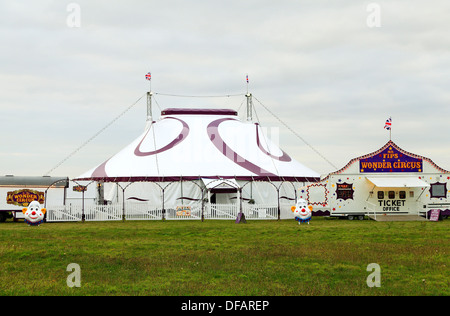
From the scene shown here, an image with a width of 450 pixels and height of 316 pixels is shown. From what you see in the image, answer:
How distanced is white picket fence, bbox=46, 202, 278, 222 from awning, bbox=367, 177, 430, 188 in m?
5.05

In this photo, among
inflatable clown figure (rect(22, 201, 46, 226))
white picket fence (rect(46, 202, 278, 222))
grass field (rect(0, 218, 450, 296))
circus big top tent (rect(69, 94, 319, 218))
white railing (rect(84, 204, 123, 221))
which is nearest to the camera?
grass field (rect(0, 218, 450, 296))

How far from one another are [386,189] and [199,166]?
1057 centimetres

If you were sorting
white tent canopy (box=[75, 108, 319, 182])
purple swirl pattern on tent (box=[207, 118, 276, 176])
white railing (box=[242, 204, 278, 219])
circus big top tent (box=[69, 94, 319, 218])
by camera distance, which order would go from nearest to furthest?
1. white railing (box=[242, 204, 278, 219])
2. circus big top tent (box=[69, 94, 319, 218])
3. white tent canopy (box=[75, 108, 319, 182])
4. purple swirl pattern on tent (box=[207, 118, 276, 176])

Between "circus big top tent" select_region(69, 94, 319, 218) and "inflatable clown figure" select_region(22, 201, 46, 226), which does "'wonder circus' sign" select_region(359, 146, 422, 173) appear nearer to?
"circus big top tent" select_region(69, 94, 319, 218)

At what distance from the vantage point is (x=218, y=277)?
403 inches

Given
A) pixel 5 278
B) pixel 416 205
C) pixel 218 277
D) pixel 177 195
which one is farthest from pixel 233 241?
pixel 177 195

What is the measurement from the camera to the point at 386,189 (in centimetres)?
2714

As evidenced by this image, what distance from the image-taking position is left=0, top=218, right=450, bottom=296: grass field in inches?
364

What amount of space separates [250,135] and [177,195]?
6745 millimetres

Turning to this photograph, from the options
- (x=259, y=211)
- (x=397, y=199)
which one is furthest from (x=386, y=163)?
(x=259, y=211)

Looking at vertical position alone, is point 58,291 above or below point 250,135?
below

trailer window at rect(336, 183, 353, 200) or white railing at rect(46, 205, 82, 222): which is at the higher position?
trailer window at rect(336, 183, 353, 200)

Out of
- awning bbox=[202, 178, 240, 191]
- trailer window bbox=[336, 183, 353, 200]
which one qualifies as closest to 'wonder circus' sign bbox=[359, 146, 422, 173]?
trailer window bbox=[336, 183, 353, 200]
